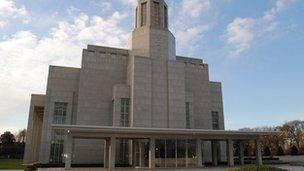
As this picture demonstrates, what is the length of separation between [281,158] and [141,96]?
28.2 meters

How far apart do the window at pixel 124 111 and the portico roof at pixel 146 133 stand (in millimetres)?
9491

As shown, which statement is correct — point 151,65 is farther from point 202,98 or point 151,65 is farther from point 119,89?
point 202,98

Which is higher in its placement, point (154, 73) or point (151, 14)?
point (151, 14)

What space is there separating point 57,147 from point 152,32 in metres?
20.4

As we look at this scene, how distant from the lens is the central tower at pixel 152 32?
43656 mm

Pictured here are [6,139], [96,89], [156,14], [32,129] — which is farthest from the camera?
[6,139]

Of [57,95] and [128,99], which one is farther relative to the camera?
[57,95]

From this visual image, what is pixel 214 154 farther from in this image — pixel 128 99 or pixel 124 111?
pixel 128 99

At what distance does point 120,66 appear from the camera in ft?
149

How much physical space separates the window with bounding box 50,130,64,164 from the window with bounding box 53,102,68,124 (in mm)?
1665

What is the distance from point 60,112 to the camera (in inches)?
1644

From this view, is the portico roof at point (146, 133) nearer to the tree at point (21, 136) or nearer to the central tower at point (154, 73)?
the central tower at point (154, 73)

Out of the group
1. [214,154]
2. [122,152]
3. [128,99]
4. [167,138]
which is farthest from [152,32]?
[214,154]

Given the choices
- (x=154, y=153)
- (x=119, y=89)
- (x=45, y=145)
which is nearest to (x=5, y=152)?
(x=45, y=145)
